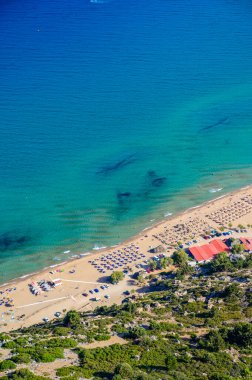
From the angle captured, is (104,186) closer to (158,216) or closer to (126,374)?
(158,216)

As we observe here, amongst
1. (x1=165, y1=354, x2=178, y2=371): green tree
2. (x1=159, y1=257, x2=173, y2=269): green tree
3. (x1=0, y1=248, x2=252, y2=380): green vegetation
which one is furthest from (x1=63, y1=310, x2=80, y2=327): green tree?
(x1=159, y1=257, x2=173, y2=269): green tree

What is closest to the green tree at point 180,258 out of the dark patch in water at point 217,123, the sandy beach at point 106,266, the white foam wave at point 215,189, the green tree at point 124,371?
the sandy beach at point 106,266

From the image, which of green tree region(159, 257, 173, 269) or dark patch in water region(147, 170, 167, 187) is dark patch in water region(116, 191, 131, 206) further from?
green tree region(159, 257, 173, 269)

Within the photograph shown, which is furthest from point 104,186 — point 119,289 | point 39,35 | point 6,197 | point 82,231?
point 39,35

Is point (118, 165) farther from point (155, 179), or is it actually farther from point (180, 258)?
point (180, 258)

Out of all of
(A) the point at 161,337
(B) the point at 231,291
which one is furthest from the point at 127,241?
(A) the point at 161,337

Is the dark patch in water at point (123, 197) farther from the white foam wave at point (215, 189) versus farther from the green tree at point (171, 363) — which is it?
the green tree at point (171, 363)
